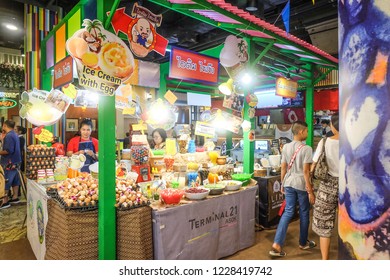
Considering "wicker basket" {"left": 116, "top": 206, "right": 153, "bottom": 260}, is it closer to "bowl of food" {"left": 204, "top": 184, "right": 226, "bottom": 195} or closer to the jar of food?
"bowl of food" {"left": 204, "top": 184, "right": 226, "bottom": 195}

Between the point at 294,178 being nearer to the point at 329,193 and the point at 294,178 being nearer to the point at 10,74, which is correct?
the point at 329,193

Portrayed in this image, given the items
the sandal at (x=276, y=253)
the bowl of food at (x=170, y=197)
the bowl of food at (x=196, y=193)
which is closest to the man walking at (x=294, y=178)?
the sandal at (x=276, y=253)

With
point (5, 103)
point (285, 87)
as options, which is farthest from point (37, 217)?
point (5, 103)

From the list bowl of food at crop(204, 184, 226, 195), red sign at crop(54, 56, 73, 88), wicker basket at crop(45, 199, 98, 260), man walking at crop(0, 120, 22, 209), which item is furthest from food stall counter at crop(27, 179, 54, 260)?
man walking at crop(0, 120, 22, 209)

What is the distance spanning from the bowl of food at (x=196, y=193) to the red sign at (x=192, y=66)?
1896 millimetres

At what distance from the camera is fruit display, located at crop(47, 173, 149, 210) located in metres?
2.89

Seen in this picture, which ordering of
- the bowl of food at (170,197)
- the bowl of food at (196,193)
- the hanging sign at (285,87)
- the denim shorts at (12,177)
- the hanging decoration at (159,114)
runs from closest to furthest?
the bowl of food at (170,197)
the bowl of food at (196,193)
the hanging decoration at (159,114)
the hanging sign at (285,87)
the denim shorts at (12,177)

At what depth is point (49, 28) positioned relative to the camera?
20.4 ft

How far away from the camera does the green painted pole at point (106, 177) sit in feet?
9.19

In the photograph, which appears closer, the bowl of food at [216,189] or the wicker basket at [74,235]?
the wicker basket at [74,235]

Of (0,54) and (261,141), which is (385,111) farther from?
(0,54)

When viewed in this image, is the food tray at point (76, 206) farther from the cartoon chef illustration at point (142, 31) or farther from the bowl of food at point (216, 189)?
the cartoon chef illustration at point (142, 31)

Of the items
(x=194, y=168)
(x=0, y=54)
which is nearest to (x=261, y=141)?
(x=194, y=168)

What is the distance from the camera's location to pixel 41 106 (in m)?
4.48
